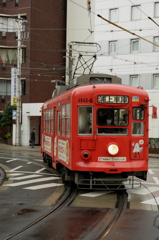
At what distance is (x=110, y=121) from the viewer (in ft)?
40.3

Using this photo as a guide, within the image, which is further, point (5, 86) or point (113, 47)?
point (5, 86)

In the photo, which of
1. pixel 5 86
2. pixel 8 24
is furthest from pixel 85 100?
pixel 8 24

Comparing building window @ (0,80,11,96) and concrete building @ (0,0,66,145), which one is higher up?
concrete building @ (0,0,66,145)

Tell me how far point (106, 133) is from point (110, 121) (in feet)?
1.18

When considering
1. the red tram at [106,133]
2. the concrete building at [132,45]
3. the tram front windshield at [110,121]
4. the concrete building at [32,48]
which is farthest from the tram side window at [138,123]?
the concrete building at [32,48]

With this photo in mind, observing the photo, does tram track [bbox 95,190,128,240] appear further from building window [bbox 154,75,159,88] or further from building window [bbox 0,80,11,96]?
building window [bbox 0,80,11,96]

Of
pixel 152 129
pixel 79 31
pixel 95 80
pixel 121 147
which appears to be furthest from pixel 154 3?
pixel 121 147

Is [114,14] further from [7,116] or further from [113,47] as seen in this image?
[7,116]

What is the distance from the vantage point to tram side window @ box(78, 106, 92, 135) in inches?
486

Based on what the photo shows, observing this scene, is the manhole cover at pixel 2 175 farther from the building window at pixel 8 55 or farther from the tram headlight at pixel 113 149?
the building window at pixel 8 55

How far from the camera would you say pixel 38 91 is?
44531mm

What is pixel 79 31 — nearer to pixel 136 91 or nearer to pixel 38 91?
pixel 38 91

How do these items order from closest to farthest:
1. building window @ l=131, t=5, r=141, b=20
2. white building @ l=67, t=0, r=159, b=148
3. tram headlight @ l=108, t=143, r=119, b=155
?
1. tram headlight @ l=108, t=143, r=119, b=155
2. white building @ l=67, t=0, r=159, b=148
3. building window @ l=131, t=5, r=141, b=20

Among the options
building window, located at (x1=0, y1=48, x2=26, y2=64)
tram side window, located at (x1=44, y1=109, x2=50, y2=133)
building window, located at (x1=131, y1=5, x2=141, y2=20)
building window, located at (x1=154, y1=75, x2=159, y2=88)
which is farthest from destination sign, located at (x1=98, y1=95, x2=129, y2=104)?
building window, located at (x1=0, y1=48, x2=26, y2=64)
